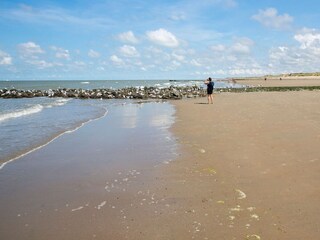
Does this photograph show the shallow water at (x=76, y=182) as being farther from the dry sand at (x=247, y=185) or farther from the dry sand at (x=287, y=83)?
the dry sand at (x=287, y=83)

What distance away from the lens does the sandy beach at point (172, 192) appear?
18.3 ft

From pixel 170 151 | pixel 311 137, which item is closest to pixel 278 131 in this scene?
pixel 311 137

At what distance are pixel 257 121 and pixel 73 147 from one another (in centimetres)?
882

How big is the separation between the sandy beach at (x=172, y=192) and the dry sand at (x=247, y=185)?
17 mm

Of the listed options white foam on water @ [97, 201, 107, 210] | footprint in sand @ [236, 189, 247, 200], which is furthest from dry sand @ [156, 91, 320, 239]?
white foam on water @ [97, 201, 107, 210]

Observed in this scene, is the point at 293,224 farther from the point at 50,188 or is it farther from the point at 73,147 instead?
the point at 73,147

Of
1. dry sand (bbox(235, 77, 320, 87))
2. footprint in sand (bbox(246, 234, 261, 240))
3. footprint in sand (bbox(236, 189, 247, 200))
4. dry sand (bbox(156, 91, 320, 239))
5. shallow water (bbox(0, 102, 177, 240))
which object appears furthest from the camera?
dry sand (bbox(235, 77, 320, 87))

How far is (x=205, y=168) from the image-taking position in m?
9.09

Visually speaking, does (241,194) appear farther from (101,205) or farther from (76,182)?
(76,182)

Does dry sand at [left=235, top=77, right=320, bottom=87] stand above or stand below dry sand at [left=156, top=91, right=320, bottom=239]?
above

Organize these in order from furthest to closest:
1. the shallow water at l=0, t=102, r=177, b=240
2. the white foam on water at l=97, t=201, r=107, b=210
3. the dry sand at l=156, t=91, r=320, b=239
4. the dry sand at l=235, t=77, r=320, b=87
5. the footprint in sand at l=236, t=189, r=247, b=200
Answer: the dry sand at l=235, t=77, r=320, b=87, the footprint in sand at l=236, t=189, r=247, b=200, the white foam on water at l=97, t=201, r=107, b=210, the shallow water at l=0, t=102, r=177, b=240, the dry sand at l=156, t=91, r=320, b=239

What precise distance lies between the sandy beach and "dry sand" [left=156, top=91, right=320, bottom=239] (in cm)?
2

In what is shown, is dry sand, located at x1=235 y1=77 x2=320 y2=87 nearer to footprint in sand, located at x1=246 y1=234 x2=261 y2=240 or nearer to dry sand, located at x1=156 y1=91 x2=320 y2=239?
dry sand, located at x1=156 y1=91 x2=320 y2=239

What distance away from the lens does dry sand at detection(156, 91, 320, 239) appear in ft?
18.2
